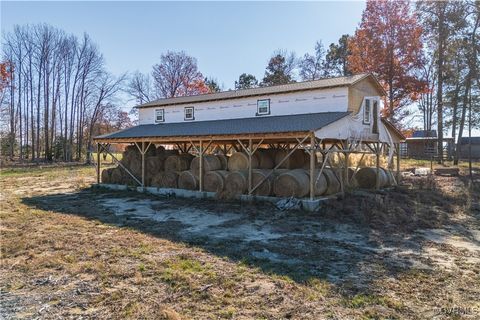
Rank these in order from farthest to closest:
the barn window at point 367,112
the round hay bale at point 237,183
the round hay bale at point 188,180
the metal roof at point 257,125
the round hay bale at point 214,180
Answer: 1. the barn window at point 367,112
2. the round hay bale at point 188,180
3. the round hay bale at point 214,180
4. the round hay bale at point 237,183
5. the metal roof at point 257,125

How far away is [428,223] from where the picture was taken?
11039 millimetres

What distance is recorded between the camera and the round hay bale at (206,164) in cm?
1647

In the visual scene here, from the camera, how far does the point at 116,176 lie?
1981 centimetres

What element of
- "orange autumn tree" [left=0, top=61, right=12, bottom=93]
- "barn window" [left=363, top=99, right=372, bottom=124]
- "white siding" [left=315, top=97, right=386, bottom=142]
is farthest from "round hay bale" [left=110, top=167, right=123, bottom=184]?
"orange autumn tree" [left=0, top=61, right=12, bottom=93]

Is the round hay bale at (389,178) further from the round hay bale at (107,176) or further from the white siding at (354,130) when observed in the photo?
the round hay bale at (107,176)

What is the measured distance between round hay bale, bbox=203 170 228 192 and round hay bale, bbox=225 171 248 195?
0.33 m

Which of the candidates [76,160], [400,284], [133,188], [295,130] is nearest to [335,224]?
[295,130]

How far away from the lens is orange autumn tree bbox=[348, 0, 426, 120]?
29891 mm

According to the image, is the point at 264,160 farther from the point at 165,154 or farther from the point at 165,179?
the point at 165,154

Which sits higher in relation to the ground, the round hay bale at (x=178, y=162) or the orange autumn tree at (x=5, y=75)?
the orange autumn tree at (x=5, y=75)

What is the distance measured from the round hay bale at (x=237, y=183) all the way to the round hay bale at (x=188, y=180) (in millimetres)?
1868

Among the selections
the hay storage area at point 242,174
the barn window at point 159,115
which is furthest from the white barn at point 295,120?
the barn window at point 159,115

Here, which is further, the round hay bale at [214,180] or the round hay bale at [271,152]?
the round hay bale at [271,152]

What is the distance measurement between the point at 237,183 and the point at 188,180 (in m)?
2.78
